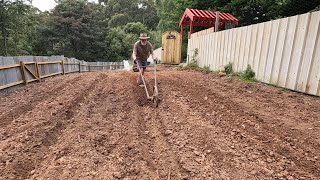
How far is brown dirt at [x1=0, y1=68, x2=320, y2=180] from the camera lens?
7.85 feet

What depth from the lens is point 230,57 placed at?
24.8 ft

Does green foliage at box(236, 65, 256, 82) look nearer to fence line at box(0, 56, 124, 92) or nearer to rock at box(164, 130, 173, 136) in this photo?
rock at box(164, 130, 173, 136)

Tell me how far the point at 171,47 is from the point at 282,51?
8984 millimetres

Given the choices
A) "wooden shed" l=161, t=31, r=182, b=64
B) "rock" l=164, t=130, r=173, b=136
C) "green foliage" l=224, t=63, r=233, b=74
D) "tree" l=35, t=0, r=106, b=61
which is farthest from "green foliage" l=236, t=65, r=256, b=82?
"tree" l=35, t=0, r=106, b=61

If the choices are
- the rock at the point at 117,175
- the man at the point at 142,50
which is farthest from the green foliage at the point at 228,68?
the rock at the point at 117,175

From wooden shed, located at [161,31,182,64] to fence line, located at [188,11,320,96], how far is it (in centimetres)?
582

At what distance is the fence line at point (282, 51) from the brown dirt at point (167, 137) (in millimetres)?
363

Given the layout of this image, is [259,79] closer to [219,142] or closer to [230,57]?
[230,57]

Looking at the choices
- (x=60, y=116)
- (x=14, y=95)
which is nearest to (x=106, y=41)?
(x=14, y=95)

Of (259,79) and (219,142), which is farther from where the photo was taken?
(259,79)

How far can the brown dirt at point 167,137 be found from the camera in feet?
7.85

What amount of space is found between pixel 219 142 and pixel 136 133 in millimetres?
1217

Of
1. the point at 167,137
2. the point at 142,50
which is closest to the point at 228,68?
the point at 142,50

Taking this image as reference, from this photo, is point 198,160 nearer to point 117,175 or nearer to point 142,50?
point 117,175
